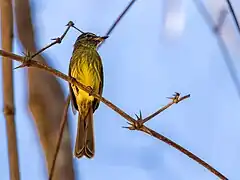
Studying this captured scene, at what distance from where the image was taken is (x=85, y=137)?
7.27ft

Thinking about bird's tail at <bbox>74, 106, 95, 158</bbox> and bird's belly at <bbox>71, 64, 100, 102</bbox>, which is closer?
bird's tail at <bbox>74, 106, 95, 158</bbox>

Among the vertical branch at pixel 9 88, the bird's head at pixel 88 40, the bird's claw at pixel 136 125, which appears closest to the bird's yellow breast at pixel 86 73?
the bird's head at pixel 88 40

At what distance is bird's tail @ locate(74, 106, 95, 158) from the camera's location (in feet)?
6.57

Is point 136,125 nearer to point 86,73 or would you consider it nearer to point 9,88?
point 9,88

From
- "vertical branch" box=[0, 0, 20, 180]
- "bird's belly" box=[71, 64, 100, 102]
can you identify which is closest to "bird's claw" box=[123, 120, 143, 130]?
"vertical branch" box=[0, 0, 20, 180]

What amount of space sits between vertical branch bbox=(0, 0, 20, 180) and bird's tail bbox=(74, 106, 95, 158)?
0.51 m

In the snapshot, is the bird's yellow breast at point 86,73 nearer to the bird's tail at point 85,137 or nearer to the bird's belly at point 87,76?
the bird's belly at point 87,76

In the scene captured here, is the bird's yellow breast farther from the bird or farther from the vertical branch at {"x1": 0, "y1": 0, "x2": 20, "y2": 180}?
Answer: the vertical branch at {"x1": 0, "y1": 0, "x2": 20, "y2": 180}

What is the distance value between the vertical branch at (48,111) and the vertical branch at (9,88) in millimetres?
284

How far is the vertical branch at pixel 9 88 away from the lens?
1.38 metres

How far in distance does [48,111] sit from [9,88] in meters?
0.39

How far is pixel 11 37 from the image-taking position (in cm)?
156

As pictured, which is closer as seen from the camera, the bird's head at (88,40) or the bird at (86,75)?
the bird at (86,75)

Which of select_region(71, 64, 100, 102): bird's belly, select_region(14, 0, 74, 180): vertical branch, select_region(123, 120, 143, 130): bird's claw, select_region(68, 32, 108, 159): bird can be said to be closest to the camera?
select_region(123, 120, 143, 130): bird's claw
